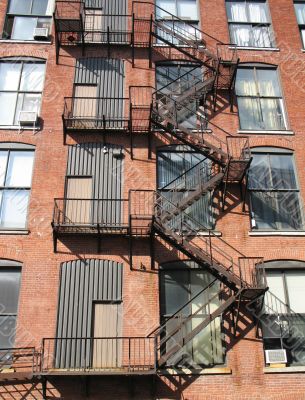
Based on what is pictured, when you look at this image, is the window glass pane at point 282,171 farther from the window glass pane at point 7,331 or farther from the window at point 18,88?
the window glass pane at point 7,331

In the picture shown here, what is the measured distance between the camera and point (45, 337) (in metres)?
15.3

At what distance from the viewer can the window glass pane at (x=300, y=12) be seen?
23438 mm

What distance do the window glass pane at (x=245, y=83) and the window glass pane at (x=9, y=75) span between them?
31.4ft

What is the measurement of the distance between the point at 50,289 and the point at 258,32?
15.4 m

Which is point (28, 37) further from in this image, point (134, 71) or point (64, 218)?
point (64, 218)

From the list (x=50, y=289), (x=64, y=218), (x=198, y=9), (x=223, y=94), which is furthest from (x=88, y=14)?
(x=50, y=289)

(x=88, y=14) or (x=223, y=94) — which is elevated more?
(x=88, y=14)

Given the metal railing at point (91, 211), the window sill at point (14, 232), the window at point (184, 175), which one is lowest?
the window sill at point (14, 232)

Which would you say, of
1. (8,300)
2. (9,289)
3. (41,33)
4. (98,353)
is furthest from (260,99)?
(8,300)

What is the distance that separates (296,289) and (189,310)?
386 centimetres

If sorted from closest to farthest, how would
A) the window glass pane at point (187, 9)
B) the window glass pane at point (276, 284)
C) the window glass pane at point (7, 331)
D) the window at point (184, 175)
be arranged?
1. the window glass pane at point (7, 331)
2. the window glass pane at point (276, 284)
3. the window at point (184, 175)
4. the window glass pane at point (187, 9)

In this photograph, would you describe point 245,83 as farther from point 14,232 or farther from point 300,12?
point 14,232

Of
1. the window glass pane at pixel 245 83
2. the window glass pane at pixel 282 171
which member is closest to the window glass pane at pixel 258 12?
the window glass pane at pixel 245 83

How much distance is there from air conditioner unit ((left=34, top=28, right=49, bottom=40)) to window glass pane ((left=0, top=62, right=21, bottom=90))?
161 cm
